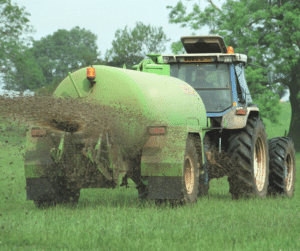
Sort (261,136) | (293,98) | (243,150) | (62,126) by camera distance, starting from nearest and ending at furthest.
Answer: (62,126), (243,150), (261,136), (293,98)

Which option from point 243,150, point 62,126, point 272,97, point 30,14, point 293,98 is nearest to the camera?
point 62,126

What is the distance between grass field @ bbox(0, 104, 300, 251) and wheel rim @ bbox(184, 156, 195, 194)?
32cm

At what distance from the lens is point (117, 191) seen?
10586 millimetres

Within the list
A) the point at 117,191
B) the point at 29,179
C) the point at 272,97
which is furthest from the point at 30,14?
the point at 29,179

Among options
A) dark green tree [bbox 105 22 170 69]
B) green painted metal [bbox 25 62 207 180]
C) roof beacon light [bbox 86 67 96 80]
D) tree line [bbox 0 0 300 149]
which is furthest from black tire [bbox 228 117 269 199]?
dark green tree [bbox 105 22 170 69]

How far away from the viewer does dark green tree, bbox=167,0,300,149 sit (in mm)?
25969

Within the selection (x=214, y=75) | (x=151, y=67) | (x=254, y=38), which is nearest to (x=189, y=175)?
(x=151, y=67)

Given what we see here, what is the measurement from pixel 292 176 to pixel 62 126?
228 inches

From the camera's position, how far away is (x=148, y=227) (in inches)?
221

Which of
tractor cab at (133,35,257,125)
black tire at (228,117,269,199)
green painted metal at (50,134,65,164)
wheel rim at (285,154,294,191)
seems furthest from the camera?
wheel rim at (285,154,294,191)

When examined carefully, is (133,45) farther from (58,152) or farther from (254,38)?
(58,152)

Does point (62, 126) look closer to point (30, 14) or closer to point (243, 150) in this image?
point (243, 150)

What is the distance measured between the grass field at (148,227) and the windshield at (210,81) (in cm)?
219

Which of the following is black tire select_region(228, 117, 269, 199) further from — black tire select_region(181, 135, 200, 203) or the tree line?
the tree line
